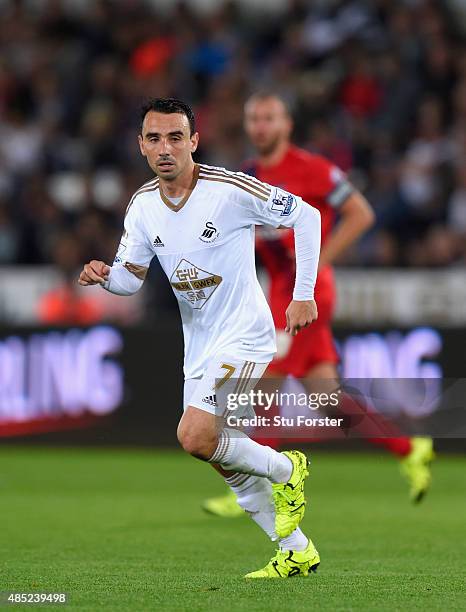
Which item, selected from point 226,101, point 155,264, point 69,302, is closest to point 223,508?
point 69,302

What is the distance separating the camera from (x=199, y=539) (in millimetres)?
7707

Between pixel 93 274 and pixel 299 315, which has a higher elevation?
pixel 93 274

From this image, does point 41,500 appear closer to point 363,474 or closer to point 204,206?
point 363,474

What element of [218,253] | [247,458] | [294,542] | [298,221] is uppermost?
[298,221]

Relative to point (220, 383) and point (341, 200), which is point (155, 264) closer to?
point (341, 200)

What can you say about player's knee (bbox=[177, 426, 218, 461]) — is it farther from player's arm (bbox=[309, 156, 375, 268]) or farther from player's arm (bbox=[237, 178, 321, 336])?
player's arm (bbox=[309, 156, 375, 268])

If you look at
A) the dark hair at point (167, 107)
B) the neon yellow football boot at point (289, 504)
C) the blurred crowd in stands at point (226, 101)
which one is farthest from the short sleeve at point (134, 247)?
→ the blurred crowd in stands at point (226, 101)

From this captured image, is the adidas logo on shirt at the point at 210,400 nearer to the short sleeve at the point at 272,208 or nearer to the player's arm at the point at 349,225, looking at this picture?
the short sleeve at the point at 272,208

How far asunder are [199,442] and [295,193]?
3137 mm

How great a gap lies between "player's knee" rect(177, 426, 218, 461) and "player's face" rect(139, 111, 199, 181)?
1161mm

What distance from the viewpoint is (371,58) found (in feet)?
53.5

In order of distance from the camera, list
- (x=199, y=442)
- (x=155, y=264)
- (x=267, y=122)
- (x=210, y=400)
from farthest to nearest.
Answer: (x=155, y=264) → (x=267, y=122) → (x=210, y=400) → (x=199, y=442)

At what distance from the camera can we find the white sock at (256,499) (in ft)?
20.8

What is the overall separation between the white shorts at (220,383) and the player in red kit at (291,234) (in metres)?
2.50
